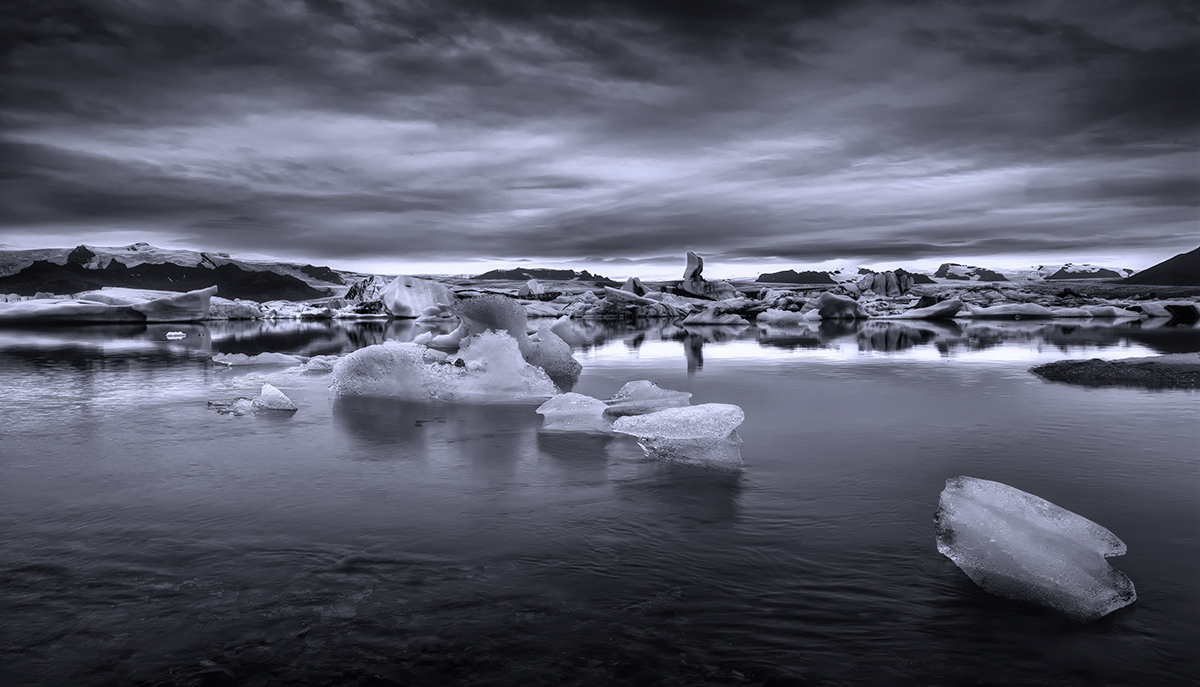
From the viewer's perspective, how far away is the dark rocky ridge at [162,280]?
66562 mm

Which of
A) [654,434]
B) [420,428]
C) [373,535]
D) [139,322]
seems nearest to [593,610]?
[373,535]

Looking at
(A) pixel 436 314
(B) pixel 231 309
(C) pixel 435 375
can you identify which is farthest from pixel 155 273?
(C) pixel 435 375

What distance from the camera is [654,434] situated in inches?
186

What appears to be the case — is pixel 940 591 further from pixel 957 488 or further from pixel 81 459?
pixel 81 459

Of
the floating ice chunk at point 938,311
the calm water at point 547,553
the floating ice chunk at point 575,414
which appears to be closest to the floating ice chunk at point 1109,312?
the floating ice chunk at point 938,311

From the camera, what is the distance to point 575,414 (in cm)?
588

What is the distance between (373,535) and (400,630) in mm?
962

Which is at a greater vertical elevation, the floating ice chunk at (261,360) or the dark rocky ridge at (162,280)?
the dark rocky ridge at (162,280)

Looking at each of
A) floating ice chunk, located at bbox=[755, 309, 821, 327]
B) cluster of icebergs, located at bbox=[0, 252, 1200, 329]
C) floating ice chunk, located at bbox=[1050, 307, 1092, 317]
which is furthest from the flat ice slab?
floating ice chunk, located at bbox=[1050, 307, 1092, 317]

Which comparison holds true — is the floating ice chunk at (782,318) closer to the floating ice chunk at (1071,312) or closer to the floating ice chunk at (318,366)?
the floating ice chunk at (1071,312)

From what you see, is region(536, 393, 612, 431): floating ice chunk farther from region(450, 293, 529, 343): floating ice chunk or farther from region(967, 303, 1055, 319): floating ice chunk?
region(967, 303, 1055, 319): floating ice chunk

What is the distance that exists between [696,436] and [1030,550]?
2225mm

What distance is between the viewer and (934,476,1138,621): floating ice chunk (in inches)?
96.6

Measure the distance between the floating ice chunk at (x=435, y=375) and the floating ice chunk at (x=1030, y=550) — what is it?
16.6ft
